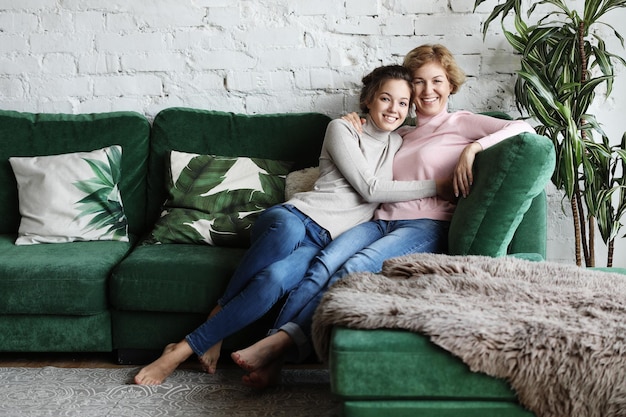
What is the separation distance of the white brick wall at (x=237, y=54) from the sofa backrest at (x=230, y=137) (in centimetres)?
21

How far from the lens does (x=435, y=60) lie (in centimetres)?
264

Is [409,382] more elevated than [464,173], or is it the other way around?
[464,173]

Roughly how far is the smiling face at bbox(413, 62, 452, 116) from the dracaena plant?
28 centimetres

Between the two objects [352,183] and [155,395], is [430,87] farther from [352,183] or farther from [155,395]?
[155,395]

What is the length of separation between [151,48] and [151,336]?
4.42ft

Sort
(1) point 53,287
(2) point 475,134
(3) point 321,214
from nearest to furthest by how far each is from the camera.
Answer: (1) point 53,287
(3) point 321,214
(2) point 475,134

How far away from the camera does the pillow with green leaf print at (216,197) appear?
8.80ft

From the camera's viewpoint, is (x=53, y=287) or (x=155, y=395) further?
(x=53, y=287)

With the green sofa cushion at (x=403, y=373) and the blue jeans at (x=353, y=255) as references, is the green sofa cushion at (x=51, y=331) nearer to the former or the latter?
the blue jeans at (x=353, y=255)


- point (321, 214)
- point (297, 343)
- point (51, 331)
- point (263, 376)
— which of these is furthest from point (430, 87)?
point (51, 331)

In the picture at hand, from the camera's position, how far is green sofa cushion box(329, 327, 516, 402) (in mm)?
1588

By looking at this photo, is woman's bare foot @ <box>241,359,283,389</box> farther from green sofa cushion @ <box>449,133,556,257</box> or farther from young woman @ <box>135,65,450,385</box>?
green sofa cushion @ <box>449,133,556,257</box>

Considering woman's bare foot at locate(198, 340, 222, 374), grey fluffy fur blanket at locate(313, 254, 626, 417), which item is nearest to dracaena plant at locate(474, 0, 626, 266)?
grey fluffy fur blanket at locate(313, 254, 626, 417)

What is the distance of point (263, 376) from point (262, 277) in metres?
0.31
